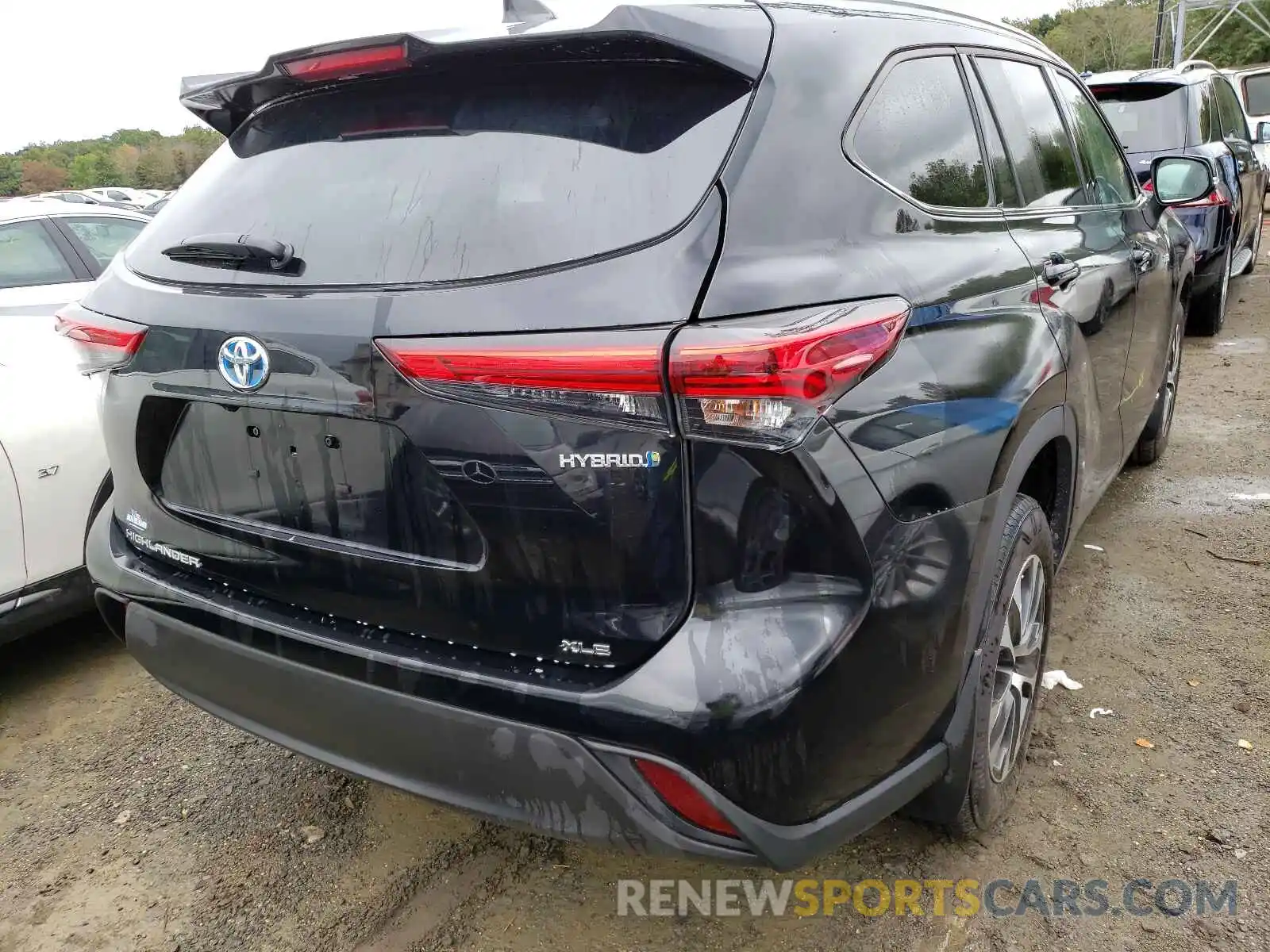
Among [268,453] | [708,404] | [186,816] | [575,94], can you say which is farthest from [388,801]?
[575,94]

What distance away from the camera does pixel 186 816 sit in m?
2.49

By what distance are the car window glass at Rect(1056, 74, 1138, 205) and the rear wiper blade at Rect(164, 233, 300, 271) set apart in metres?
2.43

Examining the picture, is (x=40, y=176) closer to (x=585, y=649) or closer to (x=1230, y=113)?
(x=1230, y=113)

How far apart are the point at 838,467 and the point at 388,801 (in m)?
1.64

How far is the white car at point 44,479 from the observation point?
9.32 feet

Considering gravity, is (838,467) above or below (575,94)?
below

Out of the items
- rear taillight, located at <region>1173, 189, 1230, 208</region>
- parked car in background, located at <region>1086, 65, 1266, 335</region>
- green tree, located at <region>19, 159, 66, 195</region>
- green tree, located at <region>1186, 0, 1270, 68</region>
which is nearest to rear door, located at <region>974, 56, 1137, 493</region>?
parked car in background, located at <region>1086, 65, 1266, 335</region>

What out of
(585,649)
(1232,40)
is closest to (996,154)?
(585,649)

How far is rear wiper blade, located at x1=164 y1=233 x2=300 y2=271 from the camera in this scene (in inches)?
67.5

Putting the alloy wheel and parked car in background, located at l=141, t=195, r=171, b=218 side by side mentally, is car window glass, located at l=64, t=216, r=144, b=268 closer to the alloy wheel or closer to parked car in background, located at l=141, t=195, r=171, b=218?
parked car in background, located at l=141, t=195, r=171, b=218

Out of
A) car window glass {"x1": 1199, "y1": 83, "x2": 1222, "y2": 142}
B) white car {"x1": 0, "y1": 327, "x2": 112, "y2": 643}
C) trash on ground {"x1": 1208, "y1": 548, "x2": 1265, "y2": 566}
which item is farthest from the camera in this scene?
car window glass {"x1": 1199, "y1": 83, "x2": 1222, "y2": 142}

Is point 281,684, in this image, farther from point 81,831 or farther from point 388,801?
point 81,831

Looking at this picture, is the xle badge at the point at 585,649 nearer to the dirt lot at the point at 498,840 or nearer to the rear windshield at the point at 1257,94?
the dirt lot at the point at 498,840

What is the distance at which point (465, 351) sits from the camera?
1477 mm
